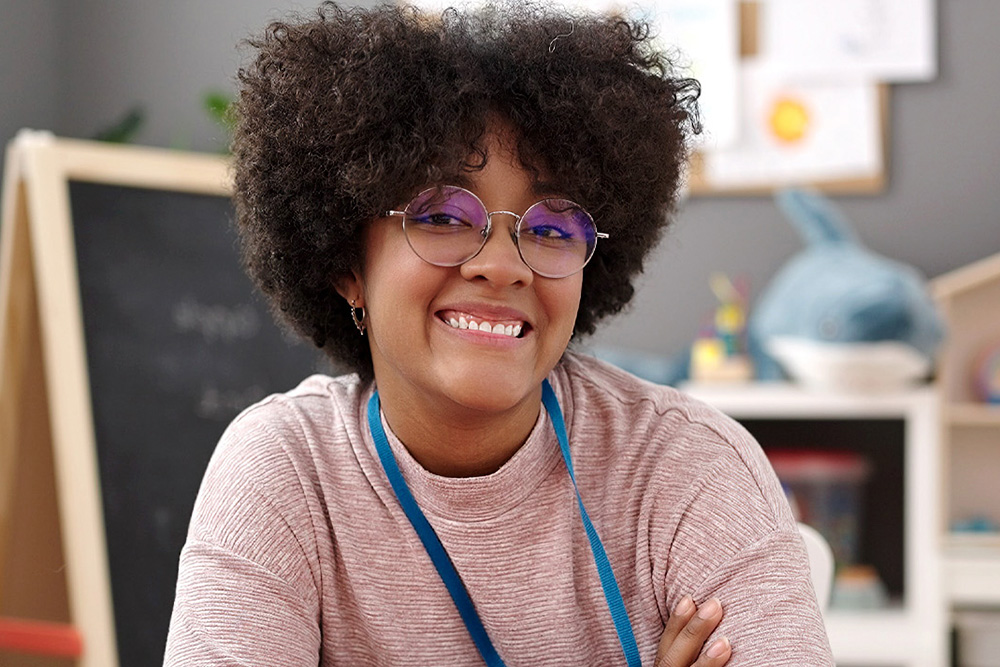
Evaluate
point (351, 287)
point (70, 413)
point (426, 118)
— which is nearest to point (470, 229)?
point (426, 118)

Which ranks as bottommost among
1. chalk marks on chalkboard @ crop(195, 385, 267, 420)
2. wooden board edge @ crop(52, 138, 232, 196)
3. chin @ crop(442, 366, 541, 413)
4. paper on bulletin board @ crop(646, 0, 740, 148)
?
chalk marks on chalkboard @ crop(195, 385, 267, 420)

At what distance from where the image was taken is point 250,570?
3.76 feet

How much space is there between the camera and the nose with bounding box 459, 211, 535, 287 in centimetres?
111

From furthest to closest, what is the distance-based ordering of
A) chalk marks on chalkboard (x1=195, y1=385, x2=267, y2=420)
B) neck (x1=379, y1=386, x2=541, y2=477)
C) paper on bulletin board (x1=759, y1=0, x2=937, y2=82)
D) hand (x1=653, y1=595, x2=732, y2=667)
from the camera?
paper on bulletin board (x1=759, y1=0, x2=937, y2=82)
chalk marks on chalkboard (x1=195, y1=385, x2=267, y2=420)
neck (x1=379, y1=386, x2=541, y2=477)
hand (x1=653, y1=595, x2=732, y2=667)

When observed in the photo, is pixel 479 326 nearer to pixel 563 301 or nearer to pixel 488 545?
pixel 563 301

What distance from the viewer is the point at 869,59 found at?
3.09m

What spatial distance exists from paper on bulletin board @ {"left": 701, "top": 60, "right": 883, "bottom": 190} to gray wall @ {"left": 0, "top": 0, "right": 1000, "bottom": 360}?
0.21 feet

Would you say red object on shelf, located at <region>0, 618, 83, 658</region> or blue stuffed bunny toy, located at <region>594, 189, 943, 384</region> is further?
blue stuffed bunny toy, located at <region>594, 189, 943, 384</region>

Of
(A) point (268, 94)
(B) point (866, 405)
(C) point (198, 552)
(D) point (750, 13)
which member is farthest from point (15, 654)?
(D) point (750, 13)

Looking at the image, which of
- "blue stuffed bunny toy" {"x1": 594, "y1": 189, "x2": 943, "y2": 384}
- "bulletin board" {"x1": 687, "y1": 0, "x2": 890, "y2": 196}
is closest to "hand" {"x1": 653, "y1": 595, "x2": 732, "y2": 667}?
"blue stuffed bunny toy" {"x1": 594, "y1": 189, "x2": 943, "y2": 384}

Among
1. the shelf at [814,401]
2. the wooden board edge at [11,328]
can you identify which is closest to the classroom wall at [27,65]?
the wooden board edge at [11,328]

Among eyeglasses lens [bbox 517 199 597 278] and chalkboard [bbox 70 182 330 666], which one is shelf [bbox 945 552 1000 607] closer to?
chalkboard [bbox 70 182 330 666]

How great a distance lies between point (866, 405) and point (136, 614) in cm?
170

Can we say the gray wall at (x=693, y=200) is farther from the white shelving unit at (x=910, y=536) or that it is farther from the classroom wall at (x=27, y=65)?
the white shelving unit at (x=910, y=536)
